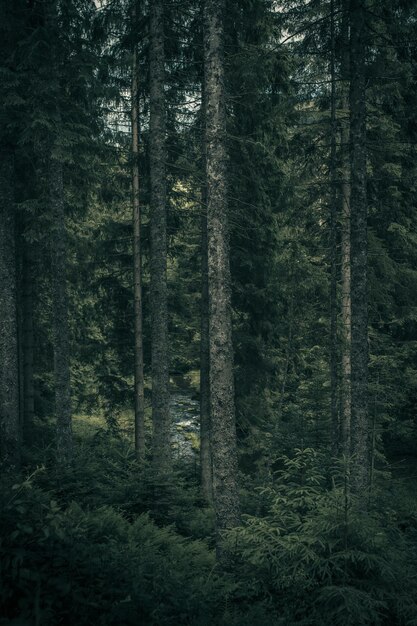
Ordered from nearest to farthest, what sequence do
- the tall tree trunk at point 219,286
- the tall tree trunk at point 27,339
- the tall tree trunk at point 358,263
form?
the tall tree trunk at point 219,286, the tall tree trunk at point 358,263, the tall tree trunk at point 27,339

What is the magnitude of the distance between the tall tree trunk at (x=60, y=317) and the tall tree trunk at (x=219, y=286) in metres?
5.22

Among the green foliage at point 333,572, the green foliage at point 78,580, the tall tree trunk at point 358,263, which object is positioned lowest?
the green foliage at point 333,572

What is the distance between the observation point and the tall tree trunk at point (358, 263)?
11.2m

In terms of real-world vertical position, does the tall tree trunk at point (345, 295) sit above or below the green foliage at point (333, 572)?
above

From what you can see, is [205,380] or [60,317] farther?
[205,380]

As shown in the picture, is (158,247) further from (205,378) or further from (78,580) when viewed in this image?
(78,580)

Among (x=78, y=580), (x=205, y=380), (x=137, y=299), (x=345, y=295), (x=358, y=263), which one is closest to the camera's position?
(x=78, y=580)

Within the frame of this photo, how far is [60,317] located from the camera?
13.2 metres

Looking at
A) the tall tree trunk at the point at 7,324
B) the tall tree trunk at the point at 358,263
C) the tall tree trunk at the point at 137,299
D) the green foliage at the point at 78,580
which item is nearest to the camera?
the green foliage at the point at 78,580

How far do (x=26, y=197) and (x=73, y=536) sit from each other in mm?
12004

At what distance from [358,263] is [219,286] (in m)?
3.86

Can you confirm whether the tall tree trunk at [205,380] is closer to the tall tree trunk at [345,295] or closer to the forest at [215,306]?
the forest at [215,306]

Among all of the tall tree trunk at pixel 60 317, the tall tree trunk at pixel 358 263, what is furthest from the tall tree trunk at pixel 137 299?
the tall tree trunk at pixel 358 263

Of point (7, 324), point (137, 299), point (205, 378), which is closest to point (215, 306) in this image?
point (7, 324)
